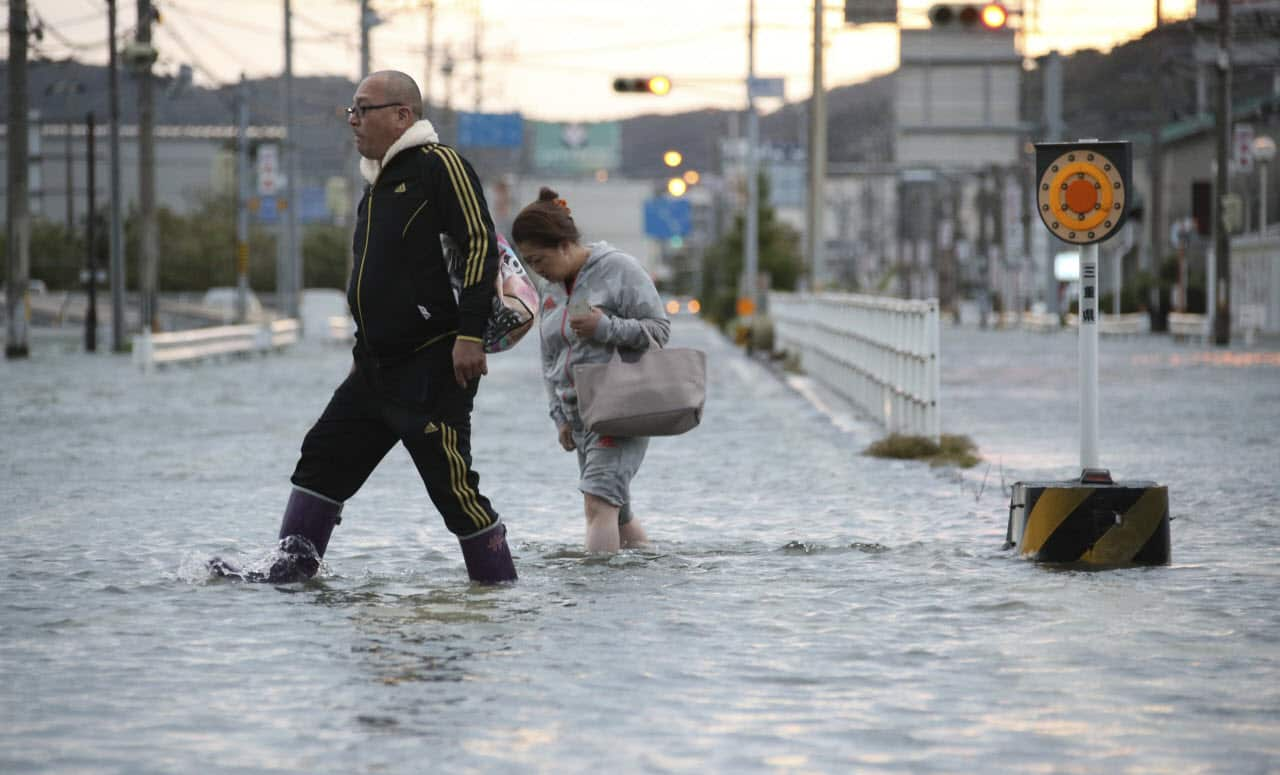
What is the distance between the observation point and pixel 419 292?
7.98 metres

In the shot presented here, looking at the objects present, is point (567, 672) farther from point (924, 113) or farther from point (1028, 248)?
point (1028, 248)

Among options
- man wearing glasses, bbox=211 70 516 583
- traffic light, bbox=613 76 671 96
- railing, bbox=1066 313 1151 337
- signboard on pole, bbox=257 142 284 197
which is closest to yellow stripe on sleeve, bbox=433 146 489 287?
man wearing glasses, bbox=211 70 516 583

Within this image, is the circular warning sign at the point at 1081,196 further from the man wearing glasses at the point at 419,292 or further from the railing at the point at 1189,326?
the railing at the point at 1189,326

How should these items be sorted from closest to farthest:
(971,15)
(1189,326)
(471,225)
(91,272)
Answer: (471,225) → (971,15) → (91,272) → (1189,326)

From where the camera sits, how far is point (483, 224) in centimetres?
788

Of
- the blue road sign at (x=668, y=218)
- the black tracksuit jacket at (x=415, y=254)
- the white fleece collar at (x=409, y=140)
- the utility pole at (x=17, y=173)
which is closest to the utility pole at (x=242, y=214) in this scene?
the utility pole at (x=17, y=173)

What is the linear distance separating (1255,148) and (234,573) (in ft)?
152

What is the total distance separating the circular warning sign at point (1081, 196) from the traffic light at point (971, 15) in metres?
20.8

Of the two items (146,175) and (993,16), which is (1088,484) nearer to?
A: (993,16)

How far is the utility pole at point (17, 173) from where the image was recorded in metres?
39.6

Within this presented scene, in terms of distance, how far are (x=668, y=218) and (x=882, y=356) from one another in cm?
7949

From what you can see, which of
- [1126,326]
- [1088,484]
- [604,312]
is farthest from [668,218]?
[604,312]

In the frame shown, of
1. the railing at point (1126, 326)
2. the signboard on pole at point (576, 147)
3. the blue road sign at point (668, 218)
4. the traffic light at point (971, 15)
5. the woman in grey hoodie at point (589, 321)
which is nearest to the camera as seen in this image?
the woman in grey hoodie at point (589, 321)

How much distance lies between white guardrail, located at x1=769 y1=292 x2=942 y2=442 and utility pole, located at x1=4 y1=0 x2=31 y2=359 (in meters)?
16.4
